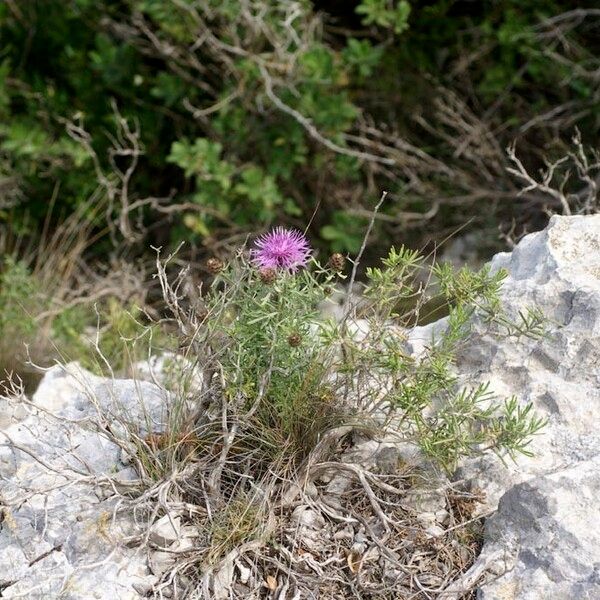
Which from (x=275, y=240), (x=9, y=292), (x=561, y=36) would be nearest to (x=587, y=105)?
(x=561, y=36)

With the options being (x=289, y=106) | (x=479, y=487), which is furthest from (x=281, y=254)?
(x=289, y=106)

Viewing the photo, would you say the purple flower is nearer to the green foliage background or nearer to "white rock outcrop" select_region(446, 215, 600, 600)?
"white rock outcrop" select_region(446, 215, 600, 600)

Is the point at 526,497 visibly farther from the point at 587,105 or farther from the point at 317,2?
the point at 317,2

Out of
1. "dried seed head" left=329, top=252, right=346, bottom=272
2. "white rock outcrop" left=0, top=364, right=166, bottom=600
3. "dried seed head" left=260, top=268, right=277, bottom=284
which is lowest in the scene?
"white rock outcrop" left=0, top=364, right=166, bottom=600

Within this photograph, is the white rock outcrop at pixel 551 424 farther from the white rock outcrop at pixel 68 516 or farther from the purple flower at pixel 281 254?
the white rock outcrop at pixel 68 516

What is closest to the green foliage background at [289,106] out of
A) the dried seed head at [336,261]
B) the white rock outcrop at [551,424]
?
the white rock outcrop at [551,424]

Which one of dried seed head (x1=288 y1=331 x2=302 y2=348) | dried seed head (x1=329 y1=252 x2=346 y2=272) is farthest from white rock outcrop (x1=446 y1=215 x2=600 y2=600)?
dried seed head (x1=288 y1=331 x2=302 y2=348)
